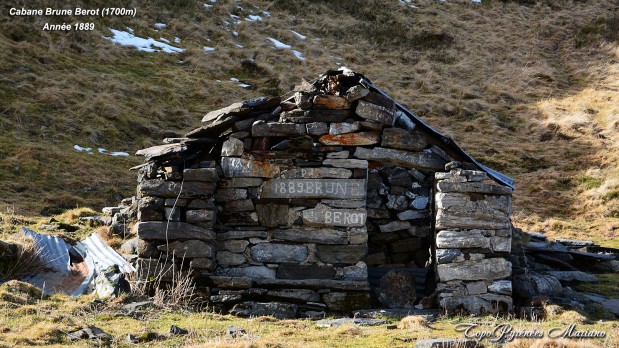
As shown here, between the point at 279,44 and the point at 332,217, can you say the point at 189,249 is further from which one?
the point at 279,44

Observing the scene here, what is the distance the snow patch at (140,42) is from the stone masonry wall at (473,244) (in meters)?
20.9

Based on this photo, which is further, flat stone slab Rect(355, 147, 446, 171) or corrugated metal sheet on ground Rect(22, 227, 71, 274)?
corrugated metal sheet on ground Rect(22, 227, 71, 274)

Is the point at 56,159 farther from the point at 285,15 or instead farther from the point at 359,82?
the point at 285,15

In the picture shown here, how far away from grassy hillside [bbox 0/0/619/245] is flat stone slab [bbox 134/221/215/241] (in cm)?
672

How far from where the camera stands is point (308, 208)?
983cm

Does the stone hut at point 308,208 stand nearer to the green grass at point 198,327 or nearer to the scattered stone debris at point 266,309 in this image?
the scattered stone debris at point 266,309

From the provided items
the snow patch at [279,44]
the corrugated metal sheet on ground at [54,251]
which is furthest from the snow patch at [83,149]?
the snow patch at [279,44]

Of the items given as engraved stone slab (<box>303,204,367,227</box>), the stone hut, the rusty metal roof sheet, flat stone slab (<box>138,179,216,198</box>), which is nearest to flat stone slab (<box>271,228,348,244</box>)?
the stone hut

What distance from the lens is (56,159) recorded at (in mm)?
18516

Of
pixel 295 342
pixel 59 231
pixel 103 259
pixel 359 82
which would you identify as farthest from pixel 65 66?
pixel 295 342

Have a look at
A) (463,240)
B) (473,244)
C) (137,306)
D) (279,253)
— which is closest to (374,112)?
(463,240)

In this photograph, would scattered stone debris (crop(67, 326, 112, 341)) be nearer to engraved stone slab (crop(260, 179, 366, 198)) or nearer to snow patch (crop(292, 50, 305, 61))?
engraved stone slab (crop(260, 179, 366, 198))

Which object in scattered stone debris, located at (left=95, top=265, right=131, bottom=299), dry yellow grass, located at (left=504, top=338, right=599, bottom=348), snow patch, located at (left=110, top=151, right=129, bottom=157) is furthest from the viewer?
snow patch, located at (left=110, top=151, right=129, bottom=157)

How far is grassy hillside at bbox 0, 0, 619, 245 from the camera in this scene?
1862 centimetres
